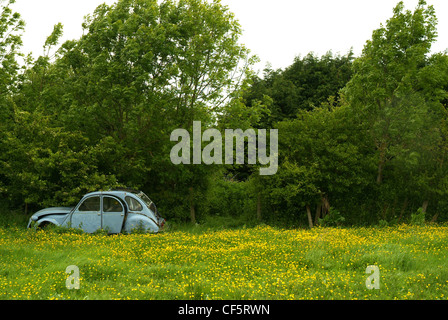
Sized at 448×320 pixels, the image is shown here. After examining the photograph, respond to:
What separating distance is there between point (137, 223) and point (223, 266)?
656cm

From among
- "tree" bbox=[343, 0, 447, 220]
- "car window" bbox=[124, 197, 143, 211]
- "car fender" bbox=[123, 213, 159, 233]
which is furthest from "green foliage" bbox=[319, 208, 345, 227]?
"car window" bbox=[124, 197, 143, 211]

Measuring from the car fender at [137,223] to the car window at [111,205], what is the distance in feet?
1.65

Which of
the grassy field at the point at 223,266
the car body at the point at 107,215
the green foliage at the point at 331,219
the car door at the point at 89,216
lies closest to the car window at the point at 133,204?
the car body at the point at 107,215

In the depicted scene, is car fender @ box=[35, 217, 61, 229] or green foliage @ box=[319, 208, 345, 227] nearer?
car fender @ box=[35, 217, 61, 229]

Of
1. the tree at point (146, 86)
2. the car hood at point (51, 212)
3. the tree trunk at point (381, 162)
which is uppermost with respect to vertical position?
the tree at point (146, 86)

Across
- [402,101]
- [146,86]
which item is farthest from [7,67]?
[402,101]

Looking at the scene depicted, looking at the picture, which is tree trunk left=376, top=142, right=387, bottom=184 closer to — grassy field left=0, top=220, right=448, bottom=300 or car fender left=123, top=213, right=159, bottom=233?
grassy field left=0, top=220, right=448, bottom=300

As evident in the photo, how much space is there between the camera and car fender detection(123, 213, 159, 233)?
49.5 feet

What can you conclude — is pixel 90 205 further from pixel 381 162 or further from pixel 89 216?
pixel 381 162

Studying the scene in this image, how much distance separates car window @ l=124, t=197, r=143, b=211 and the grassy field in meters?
2.19

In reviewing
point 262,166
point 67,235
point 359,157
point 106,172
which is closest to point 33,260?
point 67,235

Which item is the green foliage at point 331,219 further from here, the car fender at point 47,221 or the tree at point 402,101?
the car fender at point 47,221

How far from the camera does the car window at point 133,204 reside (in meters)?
15.2

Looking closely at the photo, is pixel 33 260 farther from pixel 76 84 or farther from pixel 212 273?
pixel 76 84
